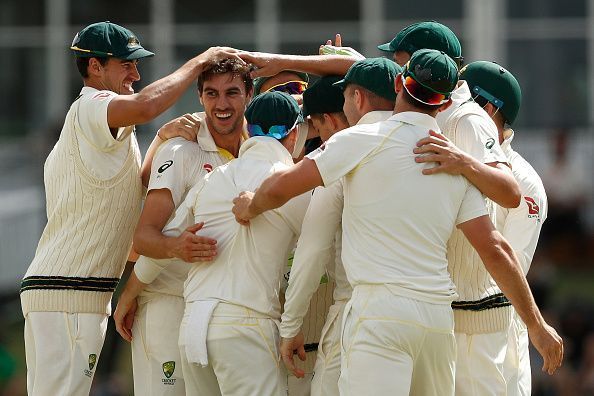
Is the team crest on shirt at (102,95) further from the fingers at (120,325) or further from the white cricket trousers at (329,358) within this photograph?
the white cricket trousers at (329,358)

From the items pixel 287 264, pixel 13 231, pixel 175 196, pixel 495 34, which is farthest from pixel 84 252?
pixel 495 34

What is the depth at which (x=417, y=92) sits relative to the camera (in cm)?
614

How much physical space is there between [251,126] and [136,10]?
1374cm

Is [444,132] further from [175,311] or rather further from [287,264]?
[175,311]

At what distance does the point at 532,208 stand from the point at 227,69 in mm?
1797

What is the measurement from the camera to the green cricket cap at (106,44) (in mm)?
7070

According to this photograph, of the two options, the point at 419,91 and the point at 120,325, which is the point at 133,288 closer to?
the point at 120,325

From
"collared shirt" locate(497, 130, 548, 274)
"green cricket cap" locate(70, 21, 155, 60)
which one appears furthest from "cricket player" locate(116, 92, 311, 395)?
"collared shirt" locate(497, 130, 548, 274)

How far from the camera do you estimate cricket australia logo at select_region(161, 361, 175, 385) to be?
277 inches

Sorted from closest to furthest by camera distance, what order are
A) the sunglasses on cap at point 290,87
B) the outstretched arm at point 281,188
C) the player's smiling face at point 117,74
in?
the outstretched arm at point 281,188 < the player's smiling face at point 117,74 < the sunglasses on cap at point 290,87

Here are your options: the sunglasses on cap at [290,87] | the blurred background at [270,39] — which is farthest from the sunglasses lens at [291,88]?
the blurred background at [270,39]

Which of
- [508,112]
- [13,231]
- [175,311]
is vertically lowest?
[13,231]

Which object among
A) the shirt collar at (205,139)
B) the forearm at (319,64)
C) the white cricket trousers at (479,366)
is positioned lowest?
the white cricket trousers at (479,366)

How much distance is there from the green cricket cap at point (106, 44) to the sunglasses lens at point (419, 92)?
5.35ft
